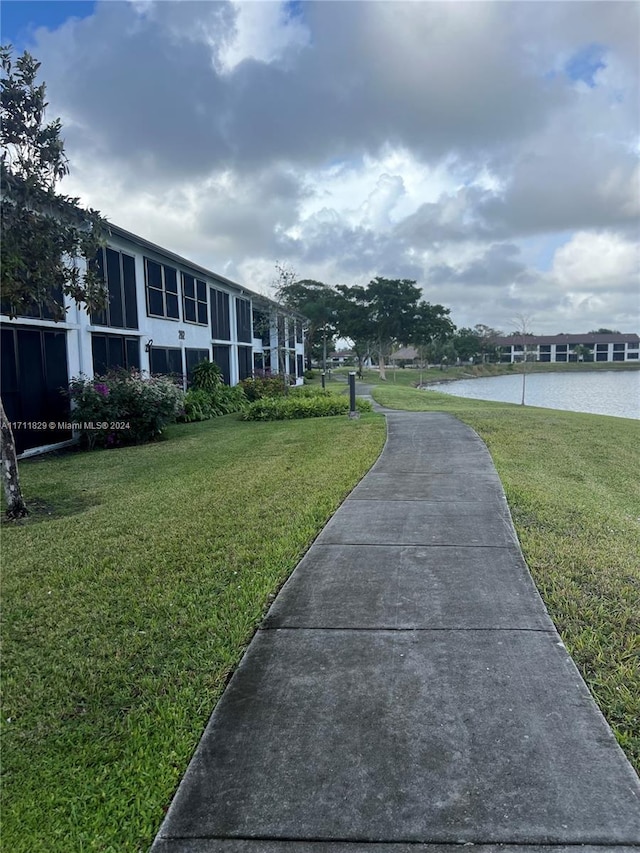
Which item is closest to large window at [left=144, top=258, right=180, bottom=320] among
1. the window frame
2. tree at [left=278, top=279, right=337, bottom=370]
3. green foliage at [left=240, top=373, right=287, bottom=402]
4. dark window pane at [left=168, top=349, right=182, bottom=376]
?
the window frame

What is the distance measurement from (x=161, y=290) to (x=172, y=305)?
0.95m

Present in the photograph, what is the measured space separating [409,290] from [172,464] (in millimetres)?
46172

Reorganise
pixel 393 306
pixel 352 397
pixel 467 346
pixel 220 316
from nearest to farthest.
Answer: pixel 352 397 < pixel 220 316 < pixel 393 306 < pixel 467 346

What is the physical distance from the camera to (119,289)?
47.7 feet

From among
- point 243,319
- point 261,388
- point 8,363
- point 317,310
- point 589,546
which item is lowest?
point 589,546

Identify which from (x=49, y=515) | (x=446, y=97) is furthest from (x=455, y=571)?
(x=446, y=97)

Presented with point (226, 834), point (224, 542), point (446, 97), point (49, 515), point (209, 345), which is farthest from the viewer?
point (209, 345)

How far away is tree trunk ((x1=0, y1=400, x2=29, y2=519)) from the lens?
21.5 ft

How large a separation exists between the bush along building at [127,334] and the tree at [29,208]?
7.21ft

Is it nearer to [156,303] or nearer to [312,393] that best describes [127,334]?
[156,303]

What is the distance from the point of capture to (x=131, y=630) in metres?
3.79

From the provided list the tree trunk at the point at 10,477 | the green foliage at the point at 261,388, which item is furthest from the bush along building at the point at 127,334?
the tree trunk at the point at 10,477

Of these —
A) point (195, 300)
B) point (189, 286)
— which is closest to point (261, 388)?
point (195, 300)

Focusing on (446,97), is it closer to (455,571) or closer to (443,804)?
(455,571)
